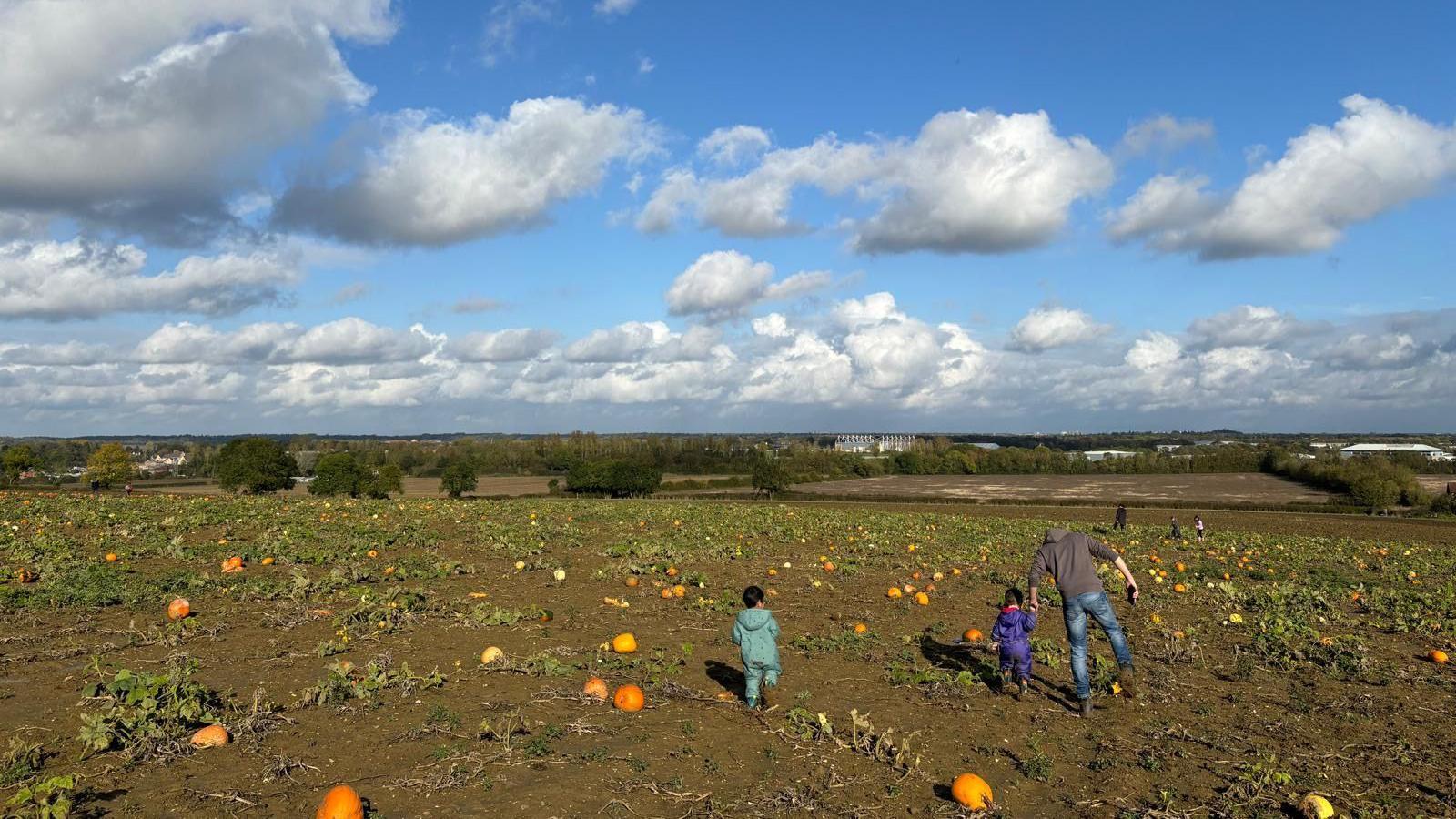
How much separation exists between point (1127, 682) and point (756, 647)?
14.8 feet

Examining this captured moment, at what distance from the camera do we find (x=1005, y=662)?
10.5m

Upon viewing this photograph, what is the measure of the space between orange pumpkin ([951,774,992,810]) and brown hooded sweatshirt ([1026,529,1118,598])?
340 cm

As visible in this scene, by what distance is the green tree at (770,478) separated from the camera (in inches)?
4045

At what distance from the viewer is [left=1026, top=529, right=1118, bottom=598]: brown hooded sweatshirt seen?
33.0ft

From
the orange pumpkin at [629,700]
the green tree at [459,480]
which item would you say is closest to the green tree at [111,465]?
the green tree at [459,480]

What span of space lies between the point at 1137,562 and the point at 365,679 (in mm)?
20972

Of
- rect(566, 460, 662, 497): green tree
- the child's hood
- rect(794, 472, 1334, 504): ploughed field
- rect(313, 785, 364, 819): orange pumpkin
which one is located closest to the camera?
rect(313, 785, 364, 819): orange pumpkin

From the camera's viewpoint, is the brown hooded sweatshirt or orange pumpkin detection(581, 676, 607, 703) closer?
orange pumpkin detection(581, 676, 607, 703)

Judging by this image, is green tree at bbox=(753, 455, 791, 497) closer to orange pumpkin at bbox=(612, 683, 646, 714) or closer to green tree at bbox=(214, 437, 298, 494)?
green tree at bbox=(214, 437, 298, 494)

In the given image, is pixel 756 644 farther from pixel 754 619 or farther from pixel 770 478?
pixel 770 478

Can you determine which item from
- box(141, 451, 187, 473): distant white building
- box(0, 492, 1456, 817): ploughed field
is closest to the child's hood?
box(0, 492, 1456, 817): ploughed field

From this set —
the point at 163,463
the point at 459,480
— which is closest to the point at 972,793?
the point at 459,480

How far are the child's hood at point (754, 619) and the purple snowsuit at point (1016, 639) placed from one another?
302cm

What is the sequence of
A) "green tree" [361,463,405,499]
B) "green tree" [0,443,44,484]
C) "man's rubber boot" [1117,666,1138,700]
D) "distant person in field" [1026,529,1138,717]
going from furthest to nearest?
"green tree" [361,463,405,499]
"green tree" [0,443,44,484]
"man's rubber boot" [1117,666,1138,700]
"distant person in field" [1026,529,1138,717]
